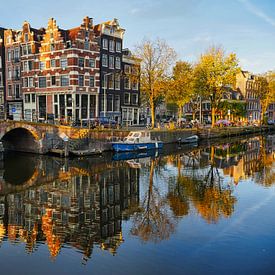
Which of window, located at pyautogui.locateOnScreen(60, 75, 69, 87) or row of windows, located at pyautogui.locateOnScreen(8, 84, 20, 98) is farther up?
window, located at pyautogui.locateOnScreen(60, 75, 69, 87)

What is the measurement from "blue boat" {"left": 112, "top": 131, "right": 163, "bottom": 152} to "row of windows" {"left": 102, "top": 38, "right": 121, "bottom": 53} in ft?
67.8

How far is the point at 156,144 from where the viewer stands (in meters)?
48.5

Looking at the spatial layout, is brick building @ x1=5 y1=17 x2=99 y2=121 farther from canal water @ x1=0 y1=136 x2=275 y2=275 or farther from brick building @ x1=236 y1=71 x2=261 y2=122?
brick building @ x1=236 y1=71 x2=261 y2=122

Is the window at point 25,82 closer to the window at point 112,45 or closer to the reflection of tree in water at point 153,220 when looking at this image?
the window at point 112,45

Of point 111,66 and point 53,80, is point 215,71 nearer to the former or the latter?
point 111,66

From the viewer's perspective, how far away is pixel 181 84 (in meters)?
55.0

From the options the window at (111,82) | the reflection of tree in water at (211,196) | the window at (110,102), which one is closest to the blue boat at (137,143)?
the window at (110,102)

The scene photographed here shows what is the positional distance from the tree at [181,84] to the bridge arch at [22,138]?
950 inches

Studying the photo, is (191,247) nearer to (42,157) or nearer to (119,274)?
(119,274)

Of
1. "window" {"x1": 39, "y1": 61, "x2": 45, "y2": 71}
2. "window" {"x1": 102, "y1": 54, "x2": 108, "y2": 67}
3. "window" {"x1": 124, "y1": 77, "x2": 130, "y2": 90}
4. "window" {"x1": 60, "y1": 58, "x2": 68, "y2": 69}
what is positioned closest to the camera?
"window" {"x1": 60, "y1": 58, "x2": 68, "y2": 69}

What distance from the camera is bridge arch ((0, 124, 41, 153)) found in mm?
38588

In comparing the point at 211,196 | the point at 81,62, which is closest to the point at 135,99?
the point at 81,62

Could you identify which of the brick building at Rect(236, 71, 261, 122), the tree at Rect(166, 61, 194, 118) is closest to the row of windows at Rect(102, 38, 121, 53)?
the tree at Rect(166, 61, 194, 118)

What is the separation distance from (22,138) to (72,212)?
86.8 feet
